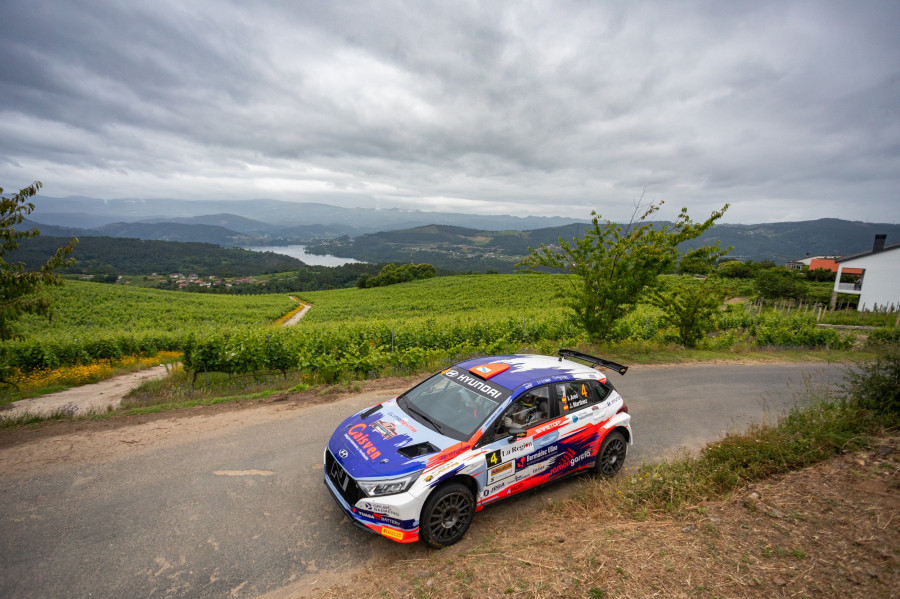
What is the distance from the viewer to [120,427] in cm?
718

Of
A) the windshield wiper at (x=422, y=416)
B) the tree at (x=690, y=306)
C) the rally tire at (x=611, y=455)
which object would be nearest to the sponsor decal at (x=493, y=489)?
the windshield wiper at (x=422, y=416)

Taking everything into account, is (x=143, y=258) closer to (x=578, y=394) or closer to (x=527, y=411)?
(x=527, y=411)

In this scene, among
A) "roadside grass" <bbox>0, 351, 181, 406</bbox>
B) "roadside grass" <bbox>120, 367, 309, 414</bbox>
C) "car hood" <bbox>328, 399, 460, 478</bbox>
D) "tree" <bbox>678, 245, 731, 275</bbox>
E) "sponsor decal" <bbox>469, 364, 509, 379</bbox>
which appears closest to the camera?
"car hood" <bbox>328, 399, 460, 478</bbox>

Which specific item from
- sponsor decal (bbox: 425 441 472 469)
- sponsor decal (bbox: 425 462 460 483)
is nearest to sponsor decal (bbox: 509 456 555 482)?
sponsor decal (bbox: 425 441 472 469)

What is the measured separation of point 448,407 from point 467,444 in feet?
2.56

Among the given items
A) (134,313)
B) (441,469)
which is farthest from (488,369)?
(134,313)

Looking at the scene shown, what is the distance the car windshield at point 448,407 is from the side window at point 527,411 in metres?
0.22

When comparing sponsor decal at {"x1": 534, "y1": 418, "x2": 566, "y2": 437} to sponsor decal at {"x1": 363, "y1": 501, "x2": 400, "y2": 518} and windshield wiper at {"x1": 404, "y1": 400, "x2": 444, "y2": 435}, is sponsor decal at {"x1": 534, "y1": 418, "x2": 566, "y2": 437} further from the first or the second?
sponsor decal at {"x1": 363, "y1": 501, "x2": 400, "y2": 518}

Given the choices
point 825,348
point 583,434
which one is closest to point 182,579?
point 583,434

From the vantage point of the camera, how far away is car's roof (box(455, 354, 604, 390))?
538 centimetres

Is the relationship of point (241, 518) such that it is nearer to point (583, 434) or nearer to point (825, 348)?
point (583, 434)

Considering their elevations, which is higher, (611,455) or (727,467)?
(727,467)

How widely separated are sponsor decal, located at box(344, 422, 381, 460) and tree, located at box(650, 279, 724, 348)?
12534 mm

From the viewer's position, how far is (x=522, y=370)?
568 cm
